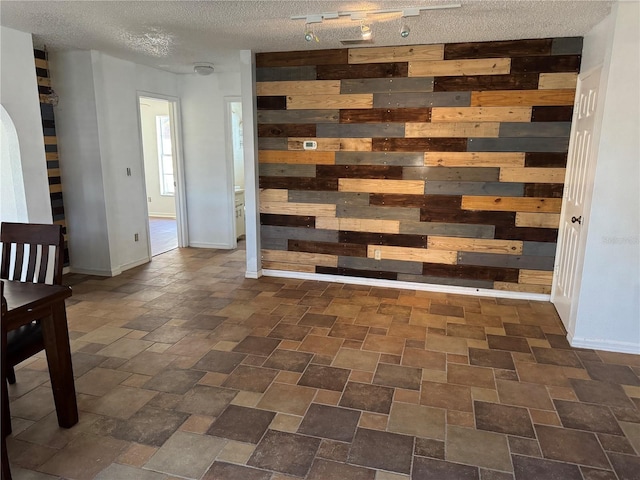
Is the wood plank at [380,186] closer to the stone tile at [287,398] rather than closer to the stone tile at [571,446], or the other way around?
the stone tile at [287,398]

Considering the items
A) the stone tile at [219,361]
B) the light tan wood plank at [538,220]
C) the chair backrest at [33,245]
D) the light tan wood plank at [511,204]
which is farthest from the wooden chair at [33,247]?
the light tan wood plank at [538,220]

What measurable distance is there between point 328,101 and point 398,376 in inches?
109

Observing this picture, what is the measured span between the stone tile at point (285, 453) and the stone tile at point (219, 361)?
0.74m

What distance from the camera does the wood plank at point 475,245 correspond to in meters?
4.14

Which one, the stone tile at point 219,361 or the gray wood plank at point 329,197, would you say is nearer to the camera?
the stone tile at point 219,361

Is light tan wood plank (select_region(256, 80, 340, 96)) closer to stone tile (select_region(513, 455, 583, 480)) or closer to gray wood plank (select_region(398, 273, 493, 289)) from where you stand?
gray wood plank (select_region(398, 273, 493, 289))

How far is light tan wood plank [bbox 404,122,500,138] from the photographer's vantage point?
399cm

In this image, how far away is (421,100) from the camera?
4.11m

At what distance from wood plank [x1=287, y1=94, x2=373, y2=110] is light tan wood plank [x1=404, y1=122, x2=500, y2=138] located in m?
0.48

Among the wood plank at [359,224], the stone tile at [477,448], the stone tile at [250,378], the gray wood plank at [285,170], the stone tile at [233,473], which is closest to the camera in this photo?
the stone tile at [233,473]

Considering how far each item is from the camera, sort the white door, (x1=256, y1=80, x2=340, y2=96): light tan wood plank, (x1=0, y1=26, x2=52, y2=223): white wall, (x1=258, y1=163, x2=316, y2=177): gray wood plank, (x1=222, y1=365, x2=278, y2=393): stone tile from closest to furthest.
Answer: (x1=222, y1=365, x2=278, y2=393): stone tile, the white door, (x1=0, y1=26, x2=52, y2=223): white wall, (x1=256, y1=80, x2=340, y2=96): light tan wood plank, (x1=258, y1=163, x2=316, y2=177): gray wood plank

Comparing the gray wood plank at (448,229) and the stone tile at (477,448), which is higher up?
the gray wood plank at (448,229)

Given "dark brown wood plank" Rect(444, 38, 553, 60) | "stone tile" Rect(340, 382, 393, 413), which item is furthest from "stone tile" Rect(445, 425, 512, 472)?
"dark brown wood plank" Rect(444, 38, 553, 60)

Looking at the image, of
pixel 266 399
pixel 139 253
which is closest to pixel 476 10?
pixel 266 399
